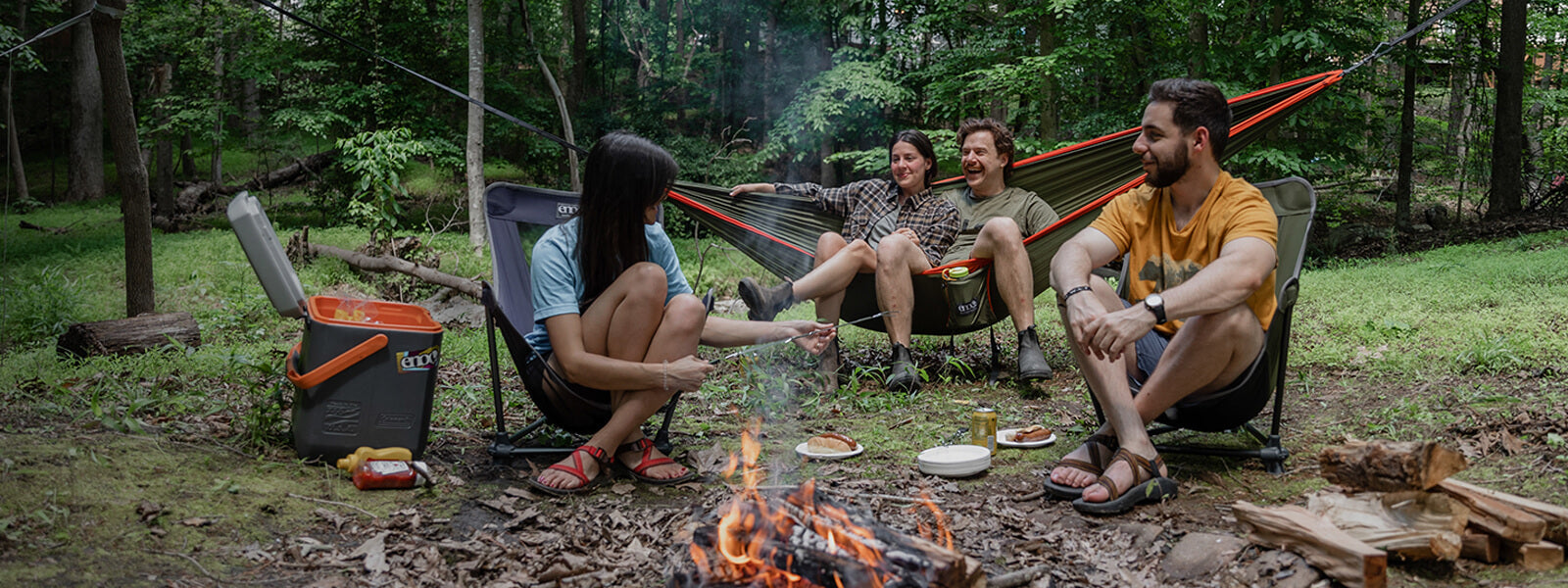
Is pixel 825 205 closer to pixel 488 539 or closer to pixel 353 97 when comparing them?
pixel 488 539

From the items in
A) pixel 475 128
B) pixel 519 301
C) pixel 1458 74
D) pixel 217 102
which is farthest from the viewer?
pixel 217 102

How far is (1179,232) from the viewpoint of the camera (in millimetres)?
2029

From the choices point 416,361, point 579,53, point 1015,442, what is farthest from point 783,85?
point 416,361

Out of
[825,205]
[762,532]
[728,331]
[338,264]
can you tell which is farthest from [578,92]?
[762,532]

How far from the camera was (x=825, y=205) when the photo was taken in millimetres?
3617

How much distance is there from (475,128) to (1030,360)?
253 inches

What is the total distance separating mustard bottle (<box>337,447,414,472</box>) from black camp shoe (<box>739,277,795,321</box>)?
3.92ft

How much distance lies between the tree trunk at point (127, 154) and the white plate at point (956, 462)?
3394mm

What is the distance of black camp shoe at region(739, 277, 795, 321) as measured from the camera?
295 cm

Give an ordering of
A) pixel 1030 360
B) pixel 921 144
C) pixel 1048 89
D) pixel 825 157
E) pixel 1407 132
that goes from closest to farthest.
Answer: pixel 1030 360 < pixel 921 144 < pixel 1048 89 < pixel 1407 132 < pixel 825 157

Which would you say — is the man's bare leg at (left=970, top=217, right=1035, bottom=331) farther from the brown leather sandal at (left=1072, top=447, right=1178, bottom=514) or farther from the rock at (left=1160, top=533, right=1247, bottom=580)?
the rock at (left=1160, top=533, right=1247, bottom=580)

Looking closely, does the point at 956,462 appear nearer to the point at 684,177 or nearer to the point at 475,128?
the point at 475,128

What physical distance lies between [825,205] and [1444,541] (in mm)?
2476

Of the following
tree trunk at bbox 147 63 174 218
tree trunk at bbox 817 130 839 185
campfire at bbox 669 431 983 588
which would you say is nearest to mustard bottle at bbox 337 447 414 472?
campfire at bbox 669 431 983 588
